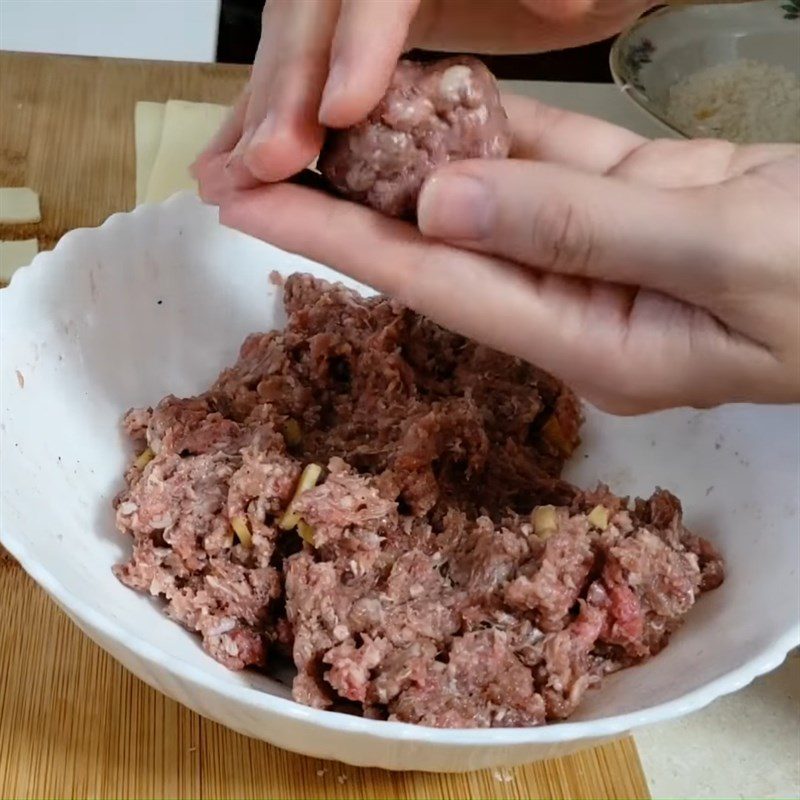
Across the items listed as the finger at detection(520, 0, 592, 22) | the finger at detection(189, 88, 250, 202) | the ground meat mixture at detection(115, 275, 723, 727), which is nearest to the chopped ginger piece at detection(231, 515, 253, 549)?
the ground meat mixture at detection(115, 275, 723, 727)

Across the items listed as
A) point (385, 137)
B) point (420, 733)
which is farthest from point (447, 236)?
point (420, 733)

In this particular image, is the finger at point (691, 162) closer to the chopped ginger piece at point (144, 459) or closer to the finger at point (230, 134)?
the finger at point (230, 134)

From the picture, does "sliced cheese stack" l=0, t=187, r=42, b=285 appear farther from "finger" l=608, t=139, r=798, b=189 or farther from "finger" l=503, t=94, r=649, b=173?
"finger" l=608, t=139, r=798, b=189

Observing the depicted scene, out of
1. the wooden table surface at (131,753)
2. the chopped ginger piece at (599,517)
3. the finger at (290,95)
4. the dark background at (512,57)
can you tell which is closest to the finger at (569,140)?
the finger at (290,95)

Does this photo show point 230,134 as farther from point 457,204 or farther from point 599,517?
point 599,517

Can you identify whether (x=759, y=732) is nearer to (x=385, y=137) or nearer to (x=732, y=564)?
(x=732, y=564)

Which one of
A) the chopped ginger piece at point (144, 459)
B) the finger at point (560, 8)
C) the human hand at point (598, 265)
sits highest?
the finger at point (560, 8)
